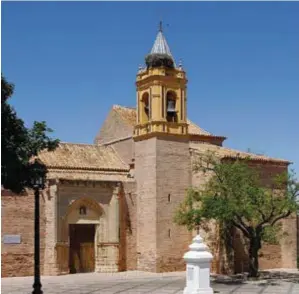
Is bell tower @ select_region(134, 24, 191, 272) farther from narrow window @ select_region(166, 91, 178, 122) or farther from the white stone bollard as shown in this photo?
the white stone bollard

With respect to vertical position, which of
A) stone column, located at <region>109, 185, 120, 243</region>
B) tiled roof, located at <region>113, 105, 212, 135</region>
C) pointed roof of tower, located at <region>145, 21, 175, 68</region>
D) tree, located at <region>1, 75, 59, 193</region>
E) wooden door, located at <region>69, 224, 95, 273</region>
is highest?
pointed roof of tower, located at <region>145, 21, 175, 68</region>

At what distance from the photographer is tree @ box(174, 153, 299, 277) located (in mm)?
25391

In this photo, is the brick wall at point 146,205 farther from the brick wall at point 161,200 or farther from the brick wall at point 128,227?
the brick wall at point 128,227

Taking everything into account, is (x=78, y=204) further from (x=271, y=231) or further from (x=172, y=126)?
(x=271, y=231)

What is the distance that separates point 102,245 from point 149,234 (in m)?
2.31

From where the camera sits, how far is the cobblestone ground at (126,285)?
22.3 m

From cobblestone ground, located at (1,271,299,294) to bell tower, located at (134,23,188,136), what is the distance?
744 cm

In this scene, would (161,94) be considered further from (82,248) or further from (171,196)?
(82,248)

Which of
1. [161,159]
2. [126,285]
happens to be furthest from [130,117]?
[126,285]

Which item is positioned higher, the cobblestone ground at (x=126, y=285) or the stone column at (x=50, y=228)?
the stone column at (x=50, y=228)

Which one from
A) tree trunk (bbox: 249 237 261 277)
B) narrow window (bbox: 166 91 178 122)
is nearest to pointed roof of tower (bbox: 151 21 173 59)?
narrow window (bbox: 166 91 178 122)

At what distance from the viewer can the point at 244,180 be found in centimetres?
2614

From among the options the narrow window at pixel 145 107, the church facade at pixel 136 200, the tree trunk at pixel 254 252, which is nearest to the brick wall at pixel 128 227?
the church facade at pixel 136 200

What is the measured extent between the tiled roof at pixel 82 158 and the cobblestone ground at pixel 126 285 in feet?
18.2
